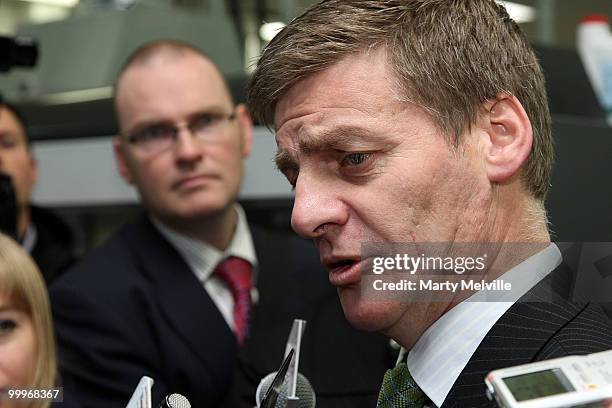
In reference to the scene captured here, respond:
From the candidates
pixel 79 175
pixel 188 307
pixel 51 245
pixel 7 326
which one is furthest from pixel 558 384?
→ pixel 79 175

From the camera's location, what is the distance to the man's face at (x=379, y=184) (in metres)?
0.73

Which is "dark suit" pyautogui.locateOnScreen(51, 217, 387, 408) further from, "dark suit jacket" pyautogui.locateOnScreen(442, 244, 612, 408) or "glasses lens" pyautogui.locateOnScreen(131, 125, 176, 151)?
"dark suit jacket" pyautogui.locateOnScreen(442, 244, 612, 408)

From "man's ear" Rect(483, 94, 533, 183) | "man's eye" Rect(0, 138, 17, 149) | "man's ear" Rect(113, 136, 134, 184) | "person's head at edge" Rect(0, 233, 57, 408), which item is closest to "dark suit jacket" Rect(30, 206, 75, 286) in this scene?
"man's eye" Rect(0, 138, 17, 149)

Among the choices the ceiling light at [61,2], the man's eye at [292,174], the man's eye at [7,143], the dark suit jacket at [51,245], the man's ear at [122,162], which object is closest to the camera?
the man's eye at [292,174]

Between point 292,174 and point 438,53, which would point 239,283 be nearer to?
point 292,174

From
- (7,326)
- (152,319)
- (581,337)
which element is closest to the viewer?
(581,337)

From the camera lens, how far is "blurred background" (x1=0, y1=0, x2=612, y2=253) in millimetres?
1867

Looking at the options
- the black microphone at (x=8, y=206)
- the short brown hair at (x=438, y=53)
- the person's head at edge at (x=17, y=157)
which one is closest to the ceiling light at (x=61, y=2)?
the person's head at edge at (x=17, y=157)

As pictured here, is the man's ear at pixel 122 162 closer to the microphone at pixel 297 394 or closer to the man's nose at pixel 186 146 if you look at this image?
the man's nose at pixel 186 146

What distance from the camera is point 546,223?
775 mm

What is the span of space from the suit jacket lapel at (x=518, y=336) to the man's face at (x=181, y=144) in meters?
0.76

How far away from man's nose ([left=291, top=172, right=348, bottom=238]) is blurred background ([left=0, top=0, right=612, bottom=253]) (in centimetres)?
92

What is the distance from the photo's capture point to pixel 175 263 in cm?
132

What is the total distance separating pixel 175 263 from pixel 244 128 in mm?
337
